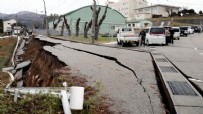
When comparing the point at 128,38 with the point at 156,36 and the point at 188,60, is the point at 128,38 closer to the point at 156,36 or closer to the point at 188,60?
the point at 156,36

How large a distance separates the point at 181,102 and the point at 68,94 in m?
2.53

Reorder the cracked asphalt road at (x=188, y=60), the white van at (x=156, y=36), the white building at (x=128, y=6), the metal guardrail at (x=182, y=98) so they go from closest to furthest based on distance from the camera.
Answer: the metal guardrail at (x=182, y=98)
the cracked asphalt road at (x=188, y=60)
the white van at (x=156, y=36)
the white building at (x=128, y=6)

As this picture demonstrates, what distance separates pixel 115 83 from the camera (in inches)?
338

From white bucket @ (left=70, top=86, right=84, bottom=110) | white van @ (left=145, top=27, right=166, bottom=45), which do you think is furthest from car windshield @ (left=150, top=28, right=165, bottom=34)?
white bucket @ (left=70, top=86, right=84, bottom=110)

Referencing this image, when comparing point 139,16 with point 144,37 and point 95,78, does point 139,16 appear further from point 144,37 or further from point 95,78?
point 95,78

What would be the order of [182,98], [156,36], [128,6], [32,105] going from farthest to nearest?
[128,6]
[156,36]
[182,98]
[32,105]

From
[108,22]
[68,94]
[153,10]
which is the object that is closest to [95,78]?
[68,94]

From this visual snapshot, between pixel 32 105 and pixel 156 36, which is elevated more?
pixel 156 36

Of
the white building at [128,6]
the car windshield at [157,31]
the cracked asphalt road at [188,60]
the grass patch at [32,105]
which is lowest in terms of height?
the cracked asphalt road at [188,60]

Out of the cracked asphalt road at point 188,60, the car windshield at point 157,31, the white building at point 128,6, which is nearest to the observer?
the cracked asphalt road at point 188,60

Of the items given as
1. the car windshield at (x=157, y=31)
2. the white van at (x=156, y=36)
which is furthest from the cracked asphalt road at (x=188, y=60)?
Result: the car windshield at (x=157, y=31)

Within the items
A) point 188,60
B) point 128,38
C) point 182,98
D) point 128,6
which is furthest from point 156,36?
point 128,6

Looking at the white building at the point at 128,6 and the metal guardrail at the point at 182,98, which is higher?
the white building at the point at 128,6

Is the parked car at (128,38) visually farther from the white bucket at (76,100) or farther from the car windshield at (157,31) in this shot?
the white bucket at (76,100)
